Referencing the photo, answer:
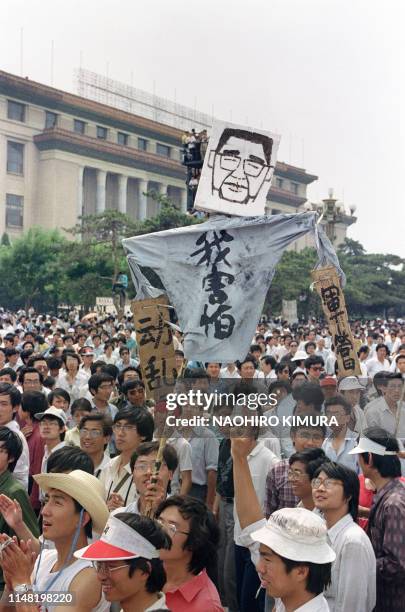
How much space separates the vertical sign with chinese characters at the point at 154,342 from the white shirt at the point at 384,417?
64.0 inches

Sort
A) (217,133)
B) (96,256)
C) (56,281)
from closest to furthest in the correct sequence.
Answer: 1. (217,133)
2. (96,256)
3. (56,281)

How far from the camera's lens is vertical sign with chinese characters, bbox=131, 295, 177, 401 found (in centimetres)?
585

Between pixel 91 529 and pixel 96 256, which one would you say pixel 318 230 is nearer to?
pixel 91 529

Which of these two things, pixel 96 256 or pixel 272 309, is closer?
pixel 96 256

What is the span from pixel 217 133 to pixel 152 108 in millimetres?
55317

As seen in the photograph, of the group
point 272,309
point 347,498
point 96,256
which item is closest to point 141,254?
point 347,498

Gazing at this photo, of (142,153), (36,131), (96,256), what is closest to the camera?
(96,256)

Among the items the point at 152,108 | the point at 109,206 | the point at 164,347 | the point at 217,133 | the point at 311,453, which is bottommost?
the point at 311,453

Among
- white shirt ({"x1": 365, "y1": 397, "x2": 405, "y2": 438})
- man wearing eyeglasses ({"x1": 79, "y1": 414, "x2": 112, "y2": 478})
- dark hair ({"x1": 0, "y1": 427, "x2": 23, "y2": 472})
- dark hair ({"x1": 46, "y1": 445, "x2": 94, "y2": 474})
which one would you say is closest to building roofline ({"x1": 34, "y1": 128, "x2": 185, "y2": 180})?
white shirt ({"x1": 365, "y1": 397, "x2": 405, "y2": 438})

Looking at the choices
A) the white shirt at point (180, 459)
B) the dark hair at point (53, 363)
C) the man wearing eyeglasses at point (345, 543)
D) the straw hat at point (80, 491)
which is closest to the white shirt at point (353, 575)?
the man wearing eyeglasses at point (345, 543)

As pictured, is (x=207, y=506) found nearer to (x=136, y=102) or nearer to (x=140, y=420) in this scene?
(x=140, y=420)

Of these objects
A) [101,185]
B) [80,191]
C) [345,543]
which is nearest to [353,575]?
[345,543]

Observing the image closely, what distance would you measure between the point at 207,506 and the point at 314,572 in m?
1.71

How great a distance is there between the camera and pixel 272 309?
32.6 m
